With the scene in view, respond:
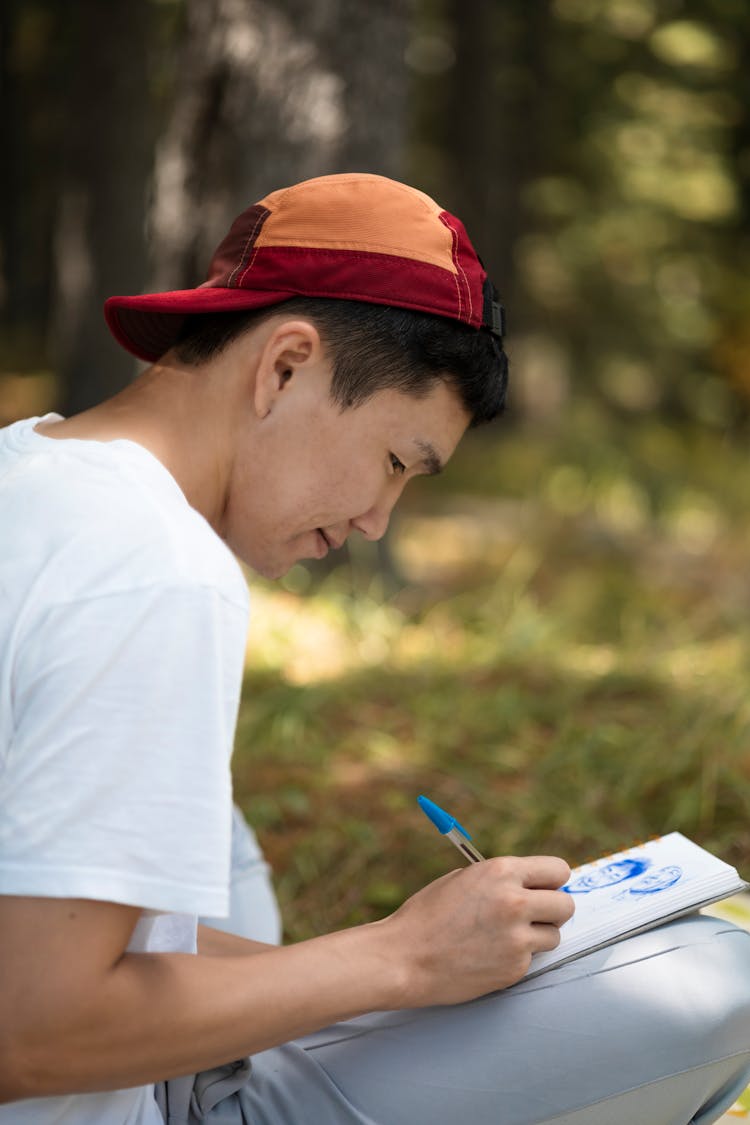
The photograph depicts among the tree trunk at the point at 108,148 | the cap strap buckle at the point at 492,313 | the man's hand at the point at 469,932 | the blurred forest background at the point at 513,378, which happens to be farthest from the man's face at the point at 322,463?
the tree trunk at the point at 108,148

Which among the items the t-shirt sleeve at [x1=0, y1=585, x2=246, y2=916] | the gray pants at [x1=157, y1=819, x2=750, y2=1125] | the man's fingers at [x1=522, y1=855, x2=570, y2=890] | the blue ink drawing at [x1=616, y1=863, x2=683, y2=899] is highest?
the t-shirt sleeve at [x1=0, y1=585, x2=246, y2=916]

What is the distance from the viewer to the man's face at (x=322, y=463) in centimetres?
163

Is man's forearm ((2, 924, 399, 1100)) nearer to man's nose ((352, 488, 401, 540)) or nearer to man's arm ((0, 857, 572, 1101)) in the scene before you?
man's arm ((0, 857, 572, 1101))

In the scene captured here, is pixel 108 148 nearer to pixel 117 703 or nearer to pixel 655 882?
pixel 655 882

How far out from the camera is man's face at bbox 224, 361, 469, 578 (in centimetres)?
163

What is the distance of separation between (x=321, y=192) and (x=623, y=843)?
219 centimetres

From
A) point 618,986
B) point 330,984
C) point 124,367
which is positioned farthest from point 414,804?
point 124,367

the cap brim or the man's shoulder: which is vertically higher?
the cap brim

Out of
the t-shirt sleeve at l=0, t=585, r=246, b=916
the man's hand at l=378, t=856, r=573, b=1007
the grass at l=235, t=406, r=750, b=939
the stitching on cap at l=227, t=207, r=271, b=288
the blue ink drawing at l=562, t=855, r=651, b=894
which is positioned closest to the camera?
the t-shirt sleeve at l=0, t=585, r=246, b=916

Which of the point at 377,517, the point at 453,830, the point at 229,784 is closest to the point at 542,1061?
the point at 453,830

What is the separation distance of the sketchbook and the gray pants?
0.02 m

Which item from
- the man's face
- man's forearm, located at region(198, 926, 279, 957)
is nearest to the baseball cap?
the man's face

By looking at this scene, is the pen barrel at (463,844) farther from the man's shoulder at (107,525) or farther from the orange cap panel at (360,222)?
the orange cap panel at (360,222)

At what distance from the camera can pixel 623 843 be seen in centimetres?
335
